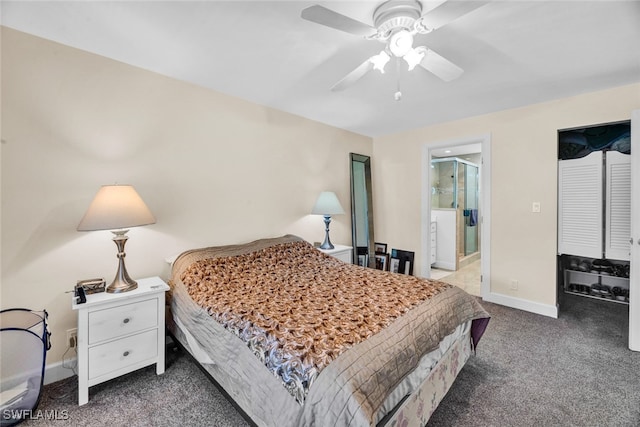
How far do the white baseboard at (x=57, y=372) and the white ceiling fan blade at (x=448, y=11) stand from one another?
10.2 feet

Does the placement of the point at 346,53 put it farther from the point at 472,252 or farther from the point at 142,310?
the point at 472,252

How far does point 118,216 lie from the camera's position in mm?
1788

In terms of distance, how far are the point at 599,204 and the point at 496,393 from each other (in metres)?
2.30

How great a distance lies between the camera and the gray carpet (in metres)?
1.57

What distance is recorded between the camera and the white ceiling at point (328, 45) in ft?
5.16

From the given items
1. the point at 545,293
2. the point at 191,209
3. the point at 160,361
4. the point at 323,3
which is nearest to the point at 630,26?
the point at 323,3

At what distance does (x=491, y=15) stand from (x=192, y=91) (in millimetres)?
2354

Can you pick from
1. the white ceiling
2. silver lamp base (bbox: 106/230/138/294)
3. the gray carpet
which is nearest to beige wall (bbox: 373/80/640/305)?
the white ceiling

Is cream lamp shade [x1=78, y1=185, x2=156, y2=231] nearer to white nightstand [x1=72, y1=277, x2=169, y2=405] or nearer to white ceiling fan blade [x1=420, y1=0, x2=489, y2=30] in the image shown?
white nightstand [x1=72, y1=277, x2=169, y2=405]

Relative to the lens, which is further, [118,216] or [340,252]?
[340,252]

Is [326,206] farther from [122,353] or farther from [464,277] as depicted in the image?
[464,277]

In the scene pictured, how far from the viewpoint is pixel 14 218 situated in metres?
1.76

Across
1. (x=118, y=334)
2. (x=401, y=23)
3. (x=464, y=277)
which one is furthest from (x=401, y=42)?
(x=464, y=277)

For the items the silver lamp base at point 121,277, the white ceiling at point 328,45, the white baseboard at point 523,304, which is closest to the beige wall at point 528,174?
the white baseboard at point 523,304
